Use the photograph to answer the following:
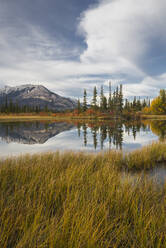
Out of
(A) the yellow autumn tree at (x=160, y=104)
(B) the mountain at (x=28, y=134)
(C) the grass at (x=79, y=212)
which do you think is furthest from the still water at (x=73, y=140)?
(A) the yellow autumn tree at (x=160, y=104)

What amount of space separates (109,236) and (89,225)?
542 mm

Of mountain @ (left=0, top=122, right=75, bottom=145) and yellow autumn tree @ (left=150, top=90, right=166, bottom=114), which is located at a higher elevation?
yellow autumn tree @ (left=150, top=90, right=166, bottom=114)

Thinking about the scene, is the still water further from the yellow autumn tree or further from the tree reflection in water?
the yellow autumn tree

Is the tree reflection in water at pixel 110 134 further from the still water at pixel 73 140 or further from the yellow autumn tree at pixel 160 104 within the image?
the yellow autumn tree at pixel 160 104

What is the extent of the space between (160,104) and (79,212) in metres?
79.4

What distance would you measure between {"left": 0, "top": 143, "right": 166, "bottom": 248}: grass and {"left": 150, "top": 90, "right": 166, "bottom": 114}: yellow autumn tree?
249 ft

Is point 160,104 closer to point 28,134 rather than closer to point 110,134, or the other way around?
point 110,134

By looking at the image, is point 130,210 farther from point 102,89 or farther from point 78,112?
point 102,89

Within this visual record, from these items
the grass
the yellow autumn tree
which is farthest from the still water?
the yellow autumn tree

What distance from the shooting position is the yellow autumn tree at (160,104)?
7131 centimetres

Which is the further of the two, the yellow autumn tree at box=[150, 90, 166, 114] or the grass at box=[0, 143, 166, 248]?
the yellow autumn tree at box=[150, 90, 166, 114]

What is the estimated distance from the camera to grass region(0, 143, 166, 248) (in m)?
2.25

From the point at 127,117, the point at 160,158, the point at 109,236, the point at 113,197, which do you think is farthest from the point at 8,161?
the point at 127,117

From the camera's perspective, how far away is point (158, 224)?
261 centimetres
